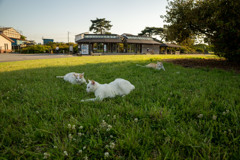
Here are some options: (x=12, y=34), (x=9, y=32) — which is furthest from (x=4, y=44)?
(x=12, y=34)

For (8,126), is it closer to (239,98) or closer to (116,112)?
(116,112)

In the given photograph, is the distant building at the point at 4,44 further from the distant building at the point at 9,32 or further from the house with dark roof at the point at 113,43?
the house with dark roof at the point at 113,43

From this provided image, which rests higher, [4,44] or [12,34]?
[12,34]

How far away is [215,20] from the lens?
23.1 feet

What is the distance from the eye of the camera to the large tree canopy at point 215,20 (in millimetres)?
6629

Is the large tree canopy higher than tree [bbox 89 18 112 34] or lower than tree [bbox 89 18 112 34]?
lower

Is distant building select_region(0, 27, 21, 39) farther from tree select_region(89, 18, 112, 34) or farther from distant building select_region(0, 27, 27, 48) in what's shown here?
tree select_region(89, 18, 112, 34)

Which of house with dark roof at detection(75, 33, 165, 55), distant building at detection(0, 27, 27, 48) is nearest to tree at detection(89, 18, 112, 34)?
house with dark roof at detection(75, 33, 165, 55)

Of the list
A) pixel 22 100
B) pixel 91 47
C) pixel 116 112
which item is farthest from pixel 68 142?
pixel 91 47

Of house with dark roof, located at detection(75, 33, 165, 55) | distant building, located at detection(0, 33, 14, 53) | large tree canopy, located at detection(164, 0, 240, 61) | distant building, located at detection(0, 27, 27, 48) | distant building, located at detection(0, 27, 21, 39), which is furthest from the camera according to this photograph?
distant building, located at detection(0, 27, 21, 39)

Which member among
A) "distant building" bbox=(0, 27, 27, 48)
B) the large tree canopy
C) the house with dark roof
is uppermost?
"distant building" bbox=(0, 27, 27, 48)

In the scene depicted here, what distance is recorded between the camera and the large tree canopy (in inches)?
261

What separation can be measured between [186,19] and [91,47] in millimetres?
27660

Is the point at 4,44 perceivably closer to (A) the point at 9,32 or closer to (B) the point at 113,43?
(A) the point at 9,32
